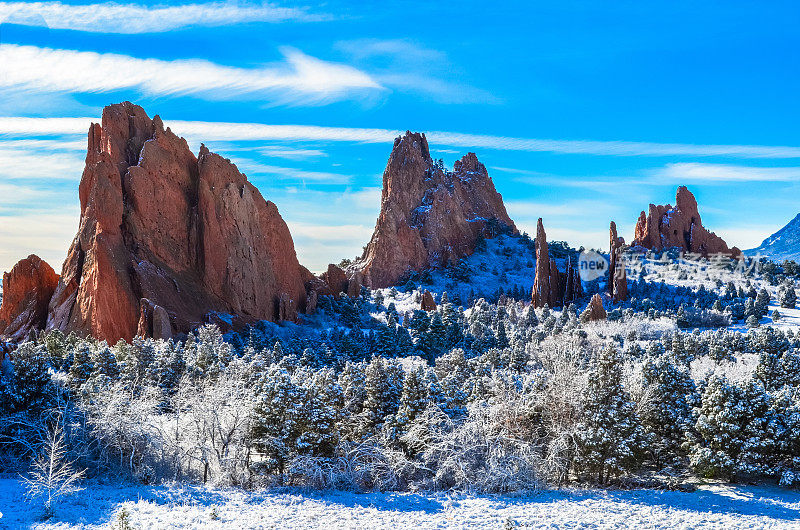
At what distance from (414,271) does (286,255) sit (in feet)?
168

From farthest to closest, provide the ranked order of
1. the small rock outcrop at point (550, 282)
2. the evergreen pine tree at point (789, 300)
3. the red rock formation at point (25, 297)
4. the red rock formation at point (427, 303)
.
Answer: the small rock outcrop at point (550, 282) < the red rock formation at point (427, 303) < the evergreen pine tree at point (789, 300) < the red rock formation at point (25, 297)

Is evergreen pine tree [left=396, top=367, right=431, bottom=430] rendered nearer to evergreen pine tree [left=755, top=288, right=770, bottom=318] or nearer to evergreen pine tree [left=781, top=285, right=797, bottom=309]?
evergreen pine tree [left=755, top=288, right=770, bottom=318]

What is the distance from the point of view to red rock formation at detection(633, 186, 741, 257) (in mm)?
139500

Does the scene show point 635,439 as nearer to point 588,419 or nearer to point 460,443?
point 588,419

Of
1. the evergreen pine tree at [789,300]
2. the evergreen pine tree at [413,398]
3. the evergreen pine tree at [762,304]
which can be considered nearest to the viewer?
the evergreen pine tree at [413,398]

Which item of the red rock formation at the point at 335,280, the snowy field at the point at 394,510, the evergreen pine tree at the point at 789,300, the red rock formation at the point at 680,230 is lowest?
the snowy field at the point at 394,510

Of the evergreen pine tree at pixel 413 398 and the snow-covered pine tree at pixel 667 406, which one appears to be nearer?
the evergreen pine tree at pixel 413 398

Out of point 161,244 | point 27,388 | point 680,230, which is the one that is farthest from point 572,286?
point 27,388

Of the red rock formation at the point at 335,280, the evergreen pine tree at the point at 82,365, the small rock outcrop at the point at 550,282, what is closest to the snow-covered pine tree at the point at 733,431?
the evergreen pine tree at the point at 82,365

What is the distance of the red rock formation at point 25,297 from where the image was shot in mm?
61219

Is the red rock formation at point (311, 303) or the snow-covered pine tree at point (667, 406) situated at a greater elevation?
the red rock formation at point (311, 303)

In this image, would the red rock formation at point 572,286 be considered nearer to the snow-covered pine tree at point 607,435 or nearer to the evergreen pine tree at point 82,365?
the snow-covered pine tree at point 607,435

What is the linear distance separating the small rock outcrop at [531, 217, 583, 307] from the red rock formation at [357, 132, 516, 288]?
3022 cm

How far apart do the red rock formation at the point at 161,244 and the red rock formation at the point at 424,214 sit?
49.2 metres
